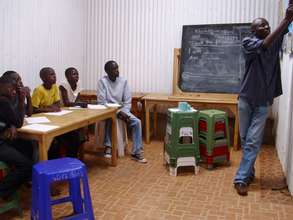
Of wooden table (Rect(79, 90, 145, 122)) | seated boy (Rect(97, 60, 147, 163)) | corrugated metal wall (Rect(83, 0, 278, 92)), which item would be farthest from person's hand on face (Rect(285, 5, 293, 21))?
wooden table (Rect(79, 90, 145, 122))

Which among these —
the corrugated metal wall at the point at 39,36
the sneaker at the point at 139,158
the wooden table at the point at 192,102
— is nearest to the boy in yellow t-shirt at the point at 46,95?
the corrugated metal wall at the point at 39,36

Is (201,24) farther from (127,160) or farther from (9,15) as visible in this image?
(9,15)

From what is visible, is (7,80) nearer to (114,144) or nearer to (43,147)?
(43,147)

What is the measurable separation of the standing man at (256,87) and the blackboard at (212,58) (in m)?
1.77

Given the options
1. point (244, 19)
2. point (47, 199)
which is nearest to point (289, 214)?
point (47, 199)

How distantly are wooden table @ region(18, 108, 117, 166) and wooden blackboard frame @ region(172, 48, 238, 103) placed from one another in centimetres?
159

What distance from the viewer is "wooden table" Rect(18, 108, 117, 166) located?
2652mm

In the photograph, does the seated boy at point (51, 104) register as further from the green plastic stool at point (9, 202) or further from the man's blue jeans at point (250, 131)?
the man's blue jeans at point (250, 131)

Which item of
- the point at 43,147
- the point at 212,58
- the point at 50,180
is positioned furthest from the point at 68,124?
the point at 212,58

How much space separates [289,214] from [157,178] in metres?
1.34

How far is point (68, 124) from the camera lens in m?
2.92

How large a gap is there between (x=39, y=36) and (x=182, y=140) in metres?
2.40

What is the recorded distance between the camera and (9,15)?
397cm

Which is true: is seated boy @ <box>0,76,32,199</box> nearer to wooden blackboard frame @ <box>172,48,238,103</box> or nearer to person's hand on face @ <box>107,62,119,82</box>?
person's hand on face @ <box>107,62,119,82</box>
